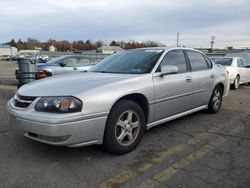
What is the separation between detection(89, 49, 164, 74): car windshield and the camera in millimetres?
4504

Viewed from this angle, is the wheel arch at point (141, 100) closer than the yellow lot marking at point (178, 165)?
No

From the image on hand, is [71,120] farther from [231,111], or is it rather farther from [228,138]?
[231,111]

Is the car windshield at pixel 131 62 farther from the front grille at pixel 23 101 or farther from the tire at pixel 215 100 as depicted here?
the tire at pixel 215 100

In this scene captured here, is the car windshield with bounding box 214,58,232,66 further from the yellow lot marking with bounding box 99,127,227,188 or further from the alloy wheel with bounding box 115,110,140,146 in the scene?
the alloy wheel with bounding box 115,110,140,146

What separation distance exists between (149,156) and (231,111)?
369 cm

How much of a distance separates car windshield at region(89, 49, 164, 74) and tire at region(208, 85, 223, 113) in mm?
2041

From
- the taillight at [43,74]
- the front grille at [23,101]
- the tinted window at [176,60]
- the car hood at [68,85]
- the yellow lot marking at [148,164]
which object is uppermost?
the tinted window at [176,60]

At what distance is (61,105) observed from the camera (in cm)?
334

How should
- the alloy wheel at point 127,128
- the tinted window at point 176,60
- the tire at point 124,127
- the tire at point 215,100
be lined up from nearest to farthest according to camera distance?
the tire at point 124,127
the alloy wheel at point 127,128
the tinted window at point 176,60
the tire at point 215,100

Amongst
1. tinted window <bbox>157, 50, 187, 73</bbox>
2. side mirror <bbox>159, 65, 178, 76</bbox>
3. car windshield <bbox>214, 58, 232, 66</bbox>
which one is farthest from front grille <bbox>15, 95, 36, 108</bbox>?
car windshield <bbox>214, 58, 232, 66</bbox>

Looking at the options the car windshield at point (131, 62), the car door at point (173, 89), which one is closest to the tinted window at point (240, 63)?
the car door at point (173, 89)

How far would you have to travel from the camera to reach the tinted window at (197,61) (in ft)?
18.1

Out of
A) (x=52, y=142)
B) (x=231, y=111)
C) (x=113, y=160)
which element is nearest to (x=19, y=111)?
(x=52, y=142)

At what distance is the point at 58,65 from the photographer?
34.2ft
